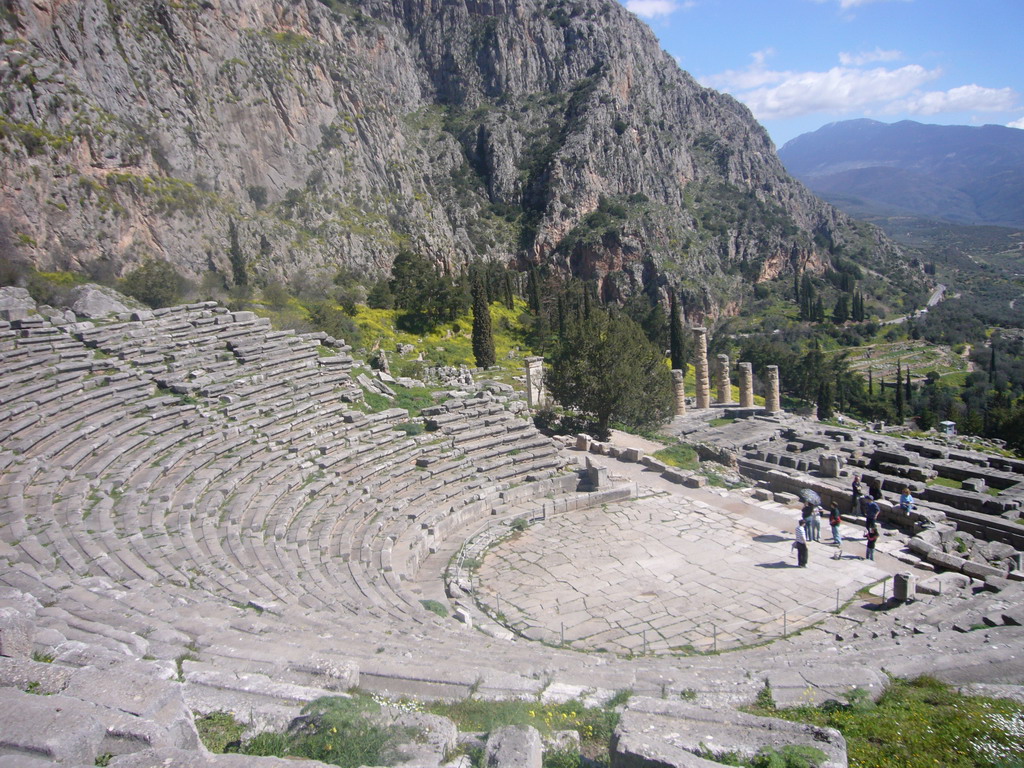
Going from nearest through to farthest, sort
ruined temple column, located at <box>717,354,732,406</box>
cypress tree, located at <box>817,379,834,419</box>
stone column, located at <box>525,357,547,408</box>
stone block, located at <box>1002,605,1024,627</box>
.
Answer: stone block, located at <box>1002,605,1024,627</box> < stone column, located at <box>525,357,547,408</box> < ruined temple column, located at <box>717,354,732,406</box> < cypress tree, located at <box>817,379,834,419</box>

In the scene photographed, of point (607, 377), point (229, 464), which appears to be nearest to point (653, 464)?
point (607, 377)

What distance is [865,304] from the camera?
10000 centimetres

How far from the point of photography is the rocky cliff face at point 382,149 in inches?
1533

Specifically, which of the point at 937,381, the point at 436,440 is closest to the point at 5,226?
the point at 436,440

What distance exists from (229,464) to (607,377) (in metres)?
15.2

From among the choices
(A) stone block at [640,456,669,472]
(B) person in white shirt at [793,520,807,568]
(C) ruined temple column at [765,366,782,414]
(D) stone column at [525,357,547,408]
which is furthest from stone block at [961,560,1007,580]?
(C) ruined temple column at [765,366,782,414]

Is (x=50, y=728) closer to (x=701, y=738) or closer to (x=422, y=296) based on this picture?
(x=701, y=738)

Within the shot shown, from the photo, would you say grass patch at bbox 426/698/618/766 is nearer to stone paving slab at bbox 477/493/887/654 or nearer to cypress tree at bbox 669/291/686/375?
stone paving slab at bbox 477/493/887/654

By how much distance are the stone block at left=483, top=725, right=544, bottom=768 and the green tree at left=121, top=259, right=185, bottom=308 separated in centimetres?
3201

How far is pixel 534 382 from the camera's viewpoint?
2973 cm

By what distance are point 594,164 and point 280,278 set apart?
58218 millimetres

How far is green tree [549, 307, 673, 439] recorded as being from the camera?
2567 centimetres

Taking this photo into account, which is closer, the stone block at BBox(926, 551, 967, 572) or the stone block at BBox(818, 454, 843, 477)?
the stone block at BBox(926, 551, 967, 572)

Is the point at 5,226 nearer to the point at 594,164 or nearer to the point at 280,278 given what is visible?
the point at 280,278
